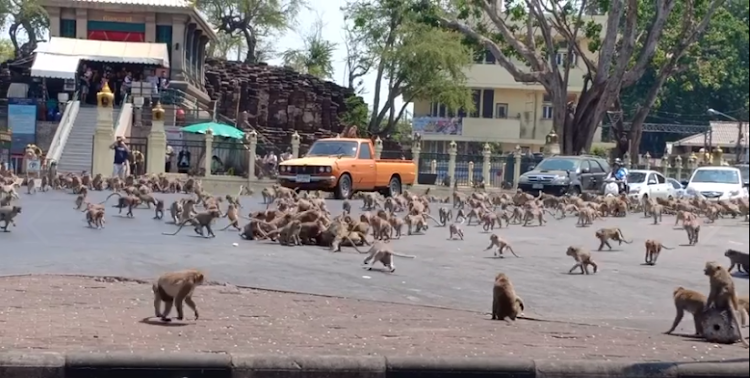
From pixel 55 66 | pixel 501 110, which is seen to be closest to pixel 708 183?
pixel 55 66

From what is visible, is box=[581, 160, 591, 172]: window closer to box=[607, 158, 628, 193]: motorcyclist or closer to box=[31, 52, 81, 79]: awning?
box=[607, 158, 628, 193]: motorcyclist

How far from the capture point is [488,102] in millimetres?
62656

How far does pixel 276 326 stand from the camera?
10023 mm

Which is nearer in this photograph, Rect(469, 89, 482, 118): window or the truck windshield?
the truck windshield

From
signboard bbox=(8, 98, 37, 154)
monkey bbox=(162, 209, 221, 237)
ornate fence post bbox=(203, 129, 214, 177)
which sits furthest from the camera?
signboard bbox=(8, 98, 37, 154)

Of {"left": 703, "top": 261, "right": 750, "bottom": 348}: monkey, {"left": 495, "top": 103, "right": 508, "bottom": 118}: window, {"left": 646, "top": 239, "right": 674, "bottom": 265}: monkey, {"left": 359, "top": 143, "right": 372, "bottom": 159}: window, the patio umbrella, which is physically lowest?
{"left": 646, "top": 239, "right": 674, "bottom": 265}: monkey

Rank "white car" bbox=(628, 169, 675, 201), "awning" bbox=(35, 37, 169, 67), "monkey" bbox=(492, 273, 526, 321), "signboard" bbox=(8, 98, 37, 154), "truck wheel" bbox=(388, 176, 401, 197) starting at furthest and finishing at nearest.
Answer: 1. "awning" bbox=(35, 37, 169, 67)
2. "signboard" bbox=(8, 98, 37, 154)
3. "truck wheel" bbox=(388, 176, 401, 197)
4. "white car" bbox=(628, 169, 675, 201)
5. "monkey" bbox=(492, 273, 526, 321)

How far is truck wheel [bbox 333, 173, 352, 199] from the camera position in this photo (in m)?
29.5

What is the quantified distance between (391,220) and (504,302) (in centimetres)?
798

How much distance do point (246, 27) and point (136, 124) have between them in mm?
25568

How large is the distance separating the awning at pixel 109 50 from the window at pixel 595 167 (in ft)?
71.1

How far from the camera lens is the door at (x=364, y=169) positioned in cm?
3030

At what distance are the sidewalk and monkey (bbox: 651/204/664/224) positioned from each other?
11144mm

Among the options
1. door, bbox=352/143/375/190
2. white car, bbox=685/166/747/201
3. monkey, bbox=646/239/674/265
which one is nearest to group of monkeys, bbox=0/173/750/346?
monkey, bbox=646/239/674/265
